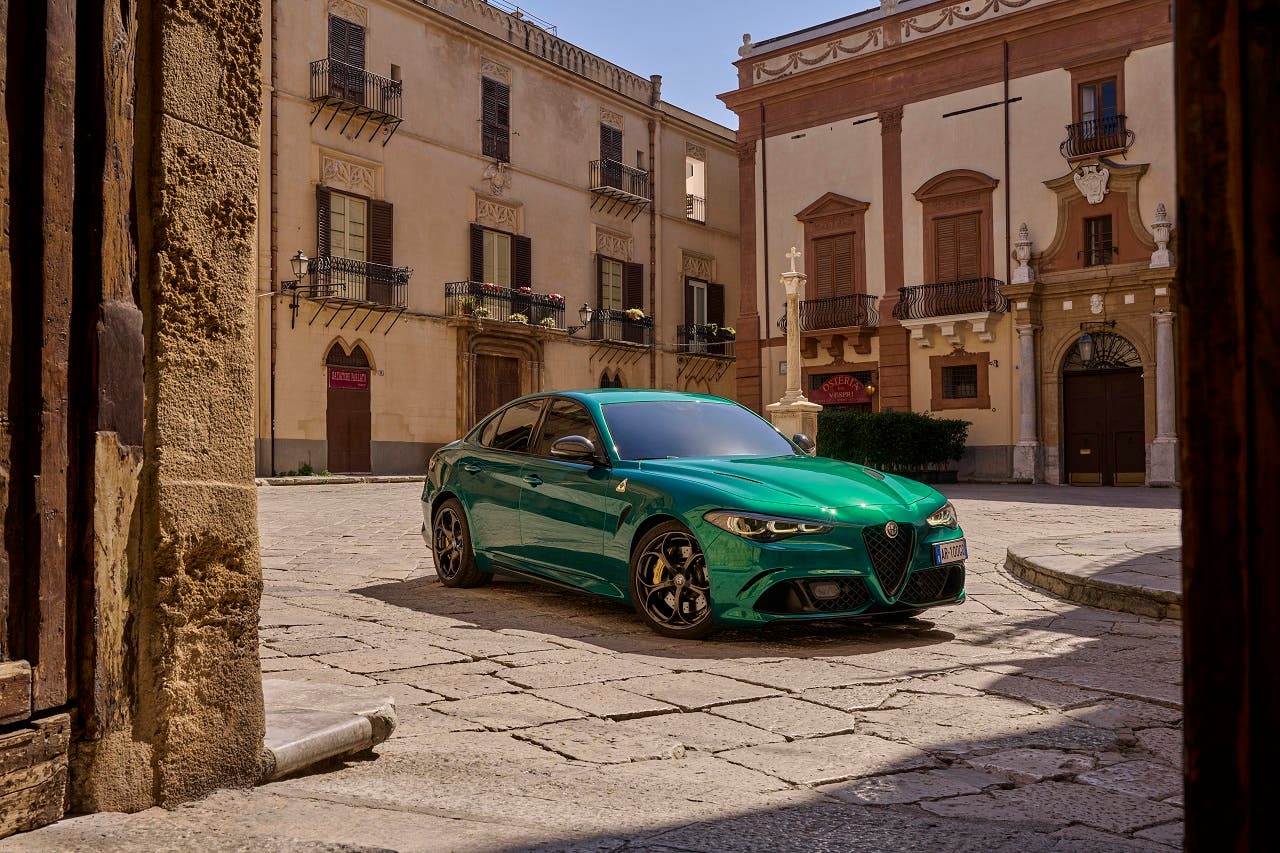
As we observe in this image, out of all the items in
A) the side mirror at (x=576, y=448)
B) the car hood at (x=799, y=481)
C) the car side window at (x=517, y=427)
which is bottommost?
the car hood at (x=799, y=481)

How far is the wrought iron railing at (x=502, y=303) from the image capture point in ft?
96.0

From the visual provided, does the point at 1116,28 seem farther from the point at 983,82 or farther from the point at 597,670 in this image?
the point at 597,670

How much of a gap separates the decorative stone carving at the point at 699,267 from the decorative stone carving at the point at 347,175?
38.8 feet

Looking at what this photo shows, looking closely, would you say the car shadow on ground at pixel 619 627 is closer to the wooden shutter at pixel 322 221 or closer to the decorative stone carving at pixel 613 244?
the wooden shutter at pixel 322 221

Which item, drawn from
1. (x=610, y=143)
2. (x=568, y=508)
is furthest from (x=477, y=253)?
(x=568, y=508)

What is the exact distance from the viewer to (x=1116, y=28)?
25.8m

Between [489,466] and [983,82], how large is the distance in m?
23.5

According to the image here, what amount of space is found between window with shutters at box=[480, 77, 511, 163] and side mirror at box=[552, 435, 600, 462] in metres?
24.9

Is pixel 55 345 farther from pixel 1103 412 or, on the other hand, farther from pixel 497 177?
pixel 497 177

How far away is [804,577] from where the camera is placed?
561 centimetres

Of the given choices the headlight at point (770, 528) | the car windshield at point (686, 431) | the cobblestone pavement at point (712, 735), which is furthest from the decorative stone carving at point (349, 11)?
the headlight at point (770, 528)

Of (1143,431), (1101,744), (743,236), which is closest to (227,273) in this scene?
(1101,744)

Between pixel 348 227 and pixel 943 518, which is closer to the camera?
pixel 943 518

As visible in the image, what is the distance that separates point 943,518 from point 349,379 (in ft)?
72.5
